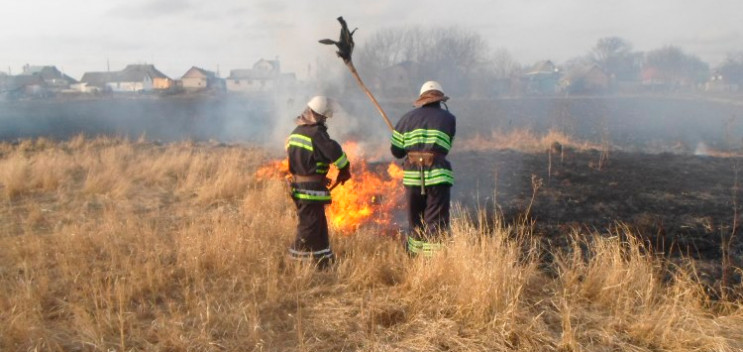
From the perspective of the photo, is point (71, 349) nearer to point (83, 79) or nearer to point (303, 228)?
point (303, 228)

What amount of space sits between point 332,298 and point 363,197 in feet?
11.8

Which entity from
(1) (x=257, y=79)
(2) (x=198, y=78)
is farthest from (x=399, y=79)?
(2) (x=198, y=78)

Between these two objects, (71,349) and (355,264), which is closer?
(71,349)

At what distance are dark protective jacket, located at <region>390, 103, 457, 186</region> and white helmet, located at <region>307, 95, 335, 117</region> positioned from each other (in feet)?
2.81

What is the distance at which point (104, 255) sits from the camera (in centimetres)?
492

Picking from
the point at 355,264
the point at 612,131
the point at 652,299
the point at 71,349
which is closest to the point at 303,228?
the point at 355,264

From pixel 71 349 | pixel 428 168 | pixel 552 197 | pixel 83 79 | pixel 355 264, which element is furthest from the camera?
pixel 83 79

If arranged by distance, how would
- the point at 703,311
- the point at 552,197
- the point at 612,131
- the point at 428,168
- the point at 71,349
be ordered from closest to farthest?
the point at 71,349, the point at 703,311, the point at 428,168, the point at 552,197, the point at 612,131

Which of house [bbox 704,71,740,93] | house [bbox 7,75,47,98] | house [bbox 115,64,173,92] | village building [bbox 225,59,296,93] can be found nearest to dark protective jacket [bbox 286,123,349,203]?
village building [bbox 225,59,296,93]

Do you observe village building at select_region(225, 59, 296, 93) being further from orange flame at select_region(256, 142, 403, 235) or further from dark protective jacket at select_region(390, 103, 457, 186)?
dark protective jacket at select_region(390, 103, 457, 186)

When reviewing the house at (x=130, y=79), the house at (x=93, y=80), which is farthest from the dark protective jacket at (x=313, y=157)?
the house at (x=93, y=80)

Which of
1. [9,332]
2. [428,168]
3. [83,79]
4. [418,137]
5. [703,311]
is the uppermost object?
[83,79]

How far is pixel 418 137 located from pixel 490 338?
7.36 ft

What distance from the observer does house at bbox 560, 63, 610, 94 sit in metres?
50.2
